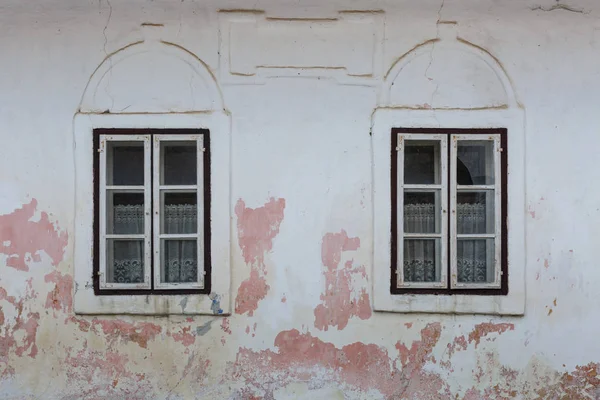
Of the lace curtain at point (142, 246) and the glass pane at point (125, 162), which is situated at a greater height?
the glass pane at point (125, 162)

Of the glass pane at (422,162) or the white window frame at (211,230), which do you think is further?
the glass pane at (422,162)

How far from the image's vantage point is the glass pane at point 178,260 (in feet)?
13.9

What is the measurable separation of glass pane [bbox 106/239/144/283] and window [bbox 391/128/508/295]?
6.34 feet

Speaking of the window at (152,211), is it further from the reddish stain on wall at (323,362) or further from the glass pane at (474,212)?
the glass pane at (474,212)

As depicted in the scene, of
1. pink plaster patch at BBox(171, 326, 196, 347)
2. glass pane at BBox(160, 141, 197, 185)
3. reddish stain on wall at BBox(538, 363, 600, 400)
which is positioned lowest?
reddish stain on wall at BBox(538, 363, 600, 400)

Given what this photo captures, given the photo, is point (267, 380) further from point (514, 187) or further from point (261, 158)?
point (514, 187)

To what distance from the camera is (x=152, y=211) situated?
13.8 ft

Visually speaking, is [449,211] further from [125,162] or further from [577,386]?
[125,162]

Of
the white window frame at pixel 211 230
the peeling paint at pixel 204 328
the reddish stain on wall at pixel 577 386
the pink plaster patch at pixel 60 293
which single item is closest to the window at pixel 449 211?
the reddish stain on wall at pixel 577 386

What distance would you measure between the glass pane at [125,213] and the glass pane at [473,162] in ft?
8.03

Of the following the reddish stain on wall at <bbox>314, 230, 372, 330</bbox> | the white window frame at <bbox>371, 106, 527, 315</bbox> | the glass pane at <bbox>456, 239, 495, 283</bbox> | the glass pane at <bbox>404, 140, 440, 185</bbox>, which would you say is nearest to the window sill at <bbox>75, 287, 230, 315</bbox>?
the reddish stain on wall at <bbox>314, 230, 372, 330</bbox>

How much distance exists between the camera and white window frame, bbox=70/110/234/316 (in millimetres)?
4168

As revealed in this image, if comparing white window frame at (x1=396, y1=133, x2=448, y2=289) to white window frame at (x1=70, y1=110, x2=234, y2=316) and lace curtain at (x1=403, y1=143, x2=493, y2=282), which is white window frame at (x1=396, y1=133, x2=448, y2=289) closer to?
lace curtain at (x1=403, y1=143, x2=493, y2=282)

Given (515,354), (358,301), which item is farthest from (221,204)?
(515,354)
